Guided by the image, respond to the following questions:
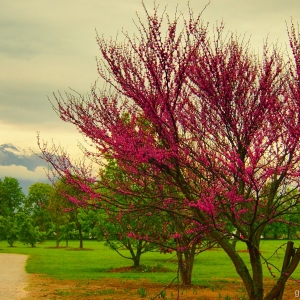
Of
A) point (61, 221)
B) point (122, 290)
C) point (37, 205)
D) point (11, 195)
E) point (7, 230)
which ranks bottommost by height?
point (122, 290)

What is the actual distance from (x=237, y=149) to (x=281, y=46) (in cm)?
215

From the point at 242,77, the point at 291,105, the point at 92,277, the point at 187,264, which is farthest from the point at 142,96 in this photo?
the point at 92,277

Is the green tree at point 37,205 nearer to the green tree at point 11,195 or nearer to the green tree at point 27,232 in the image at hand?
the green tree at point 11,195

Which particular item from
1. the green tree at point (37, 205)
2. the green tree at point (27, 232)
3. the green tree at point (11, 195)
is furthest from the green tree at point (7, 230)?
the green tree at point (11, 195)

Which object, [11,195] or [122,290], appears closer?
[122,290]

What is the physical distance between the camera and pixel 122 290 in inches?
613

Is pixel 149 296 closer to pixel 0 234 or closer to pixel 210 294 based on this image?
pixel 210 294

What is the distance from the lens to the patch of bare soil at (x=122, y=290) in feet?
46.2

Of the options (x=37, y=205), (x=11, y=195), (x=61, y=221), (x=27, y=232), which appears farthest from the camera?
(x=11, y=195)

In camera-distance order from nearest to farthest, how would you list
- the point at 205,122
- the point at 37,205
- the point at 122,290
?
the point at 205,122
the point at 122,290
the point at 37,205

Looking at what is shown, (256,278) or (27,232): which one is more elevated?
(256,278)

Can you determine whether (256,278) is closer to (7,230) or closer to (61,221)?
(61,221)

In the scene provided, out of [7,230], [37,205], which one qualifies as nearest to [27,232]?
[7,230]

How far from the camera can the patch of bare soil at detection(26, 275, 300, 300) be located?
1409 cm
